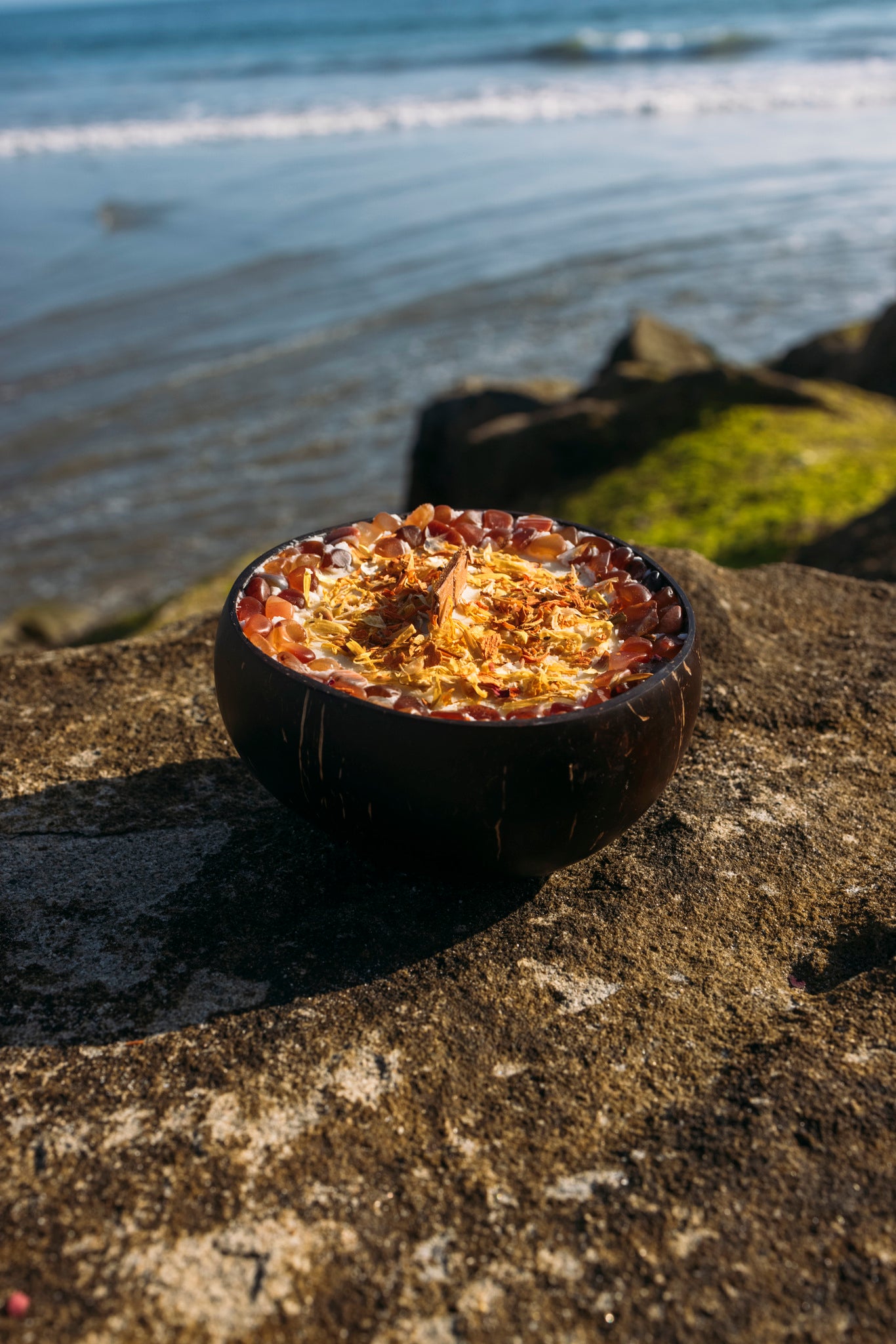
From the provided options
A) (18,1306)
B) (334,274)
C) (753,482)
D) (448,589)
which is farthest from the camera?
(334,274)

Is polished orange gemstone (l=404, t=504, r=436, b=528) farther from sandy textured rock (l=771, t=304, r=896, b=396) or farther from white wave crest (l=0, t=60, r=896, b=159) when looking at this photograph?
white wave crest (l=0, t=60, r=896, b=159)

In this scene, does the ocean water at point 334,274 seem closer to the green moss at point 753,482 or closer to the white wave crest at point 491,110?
the white wave crest at point 491,110

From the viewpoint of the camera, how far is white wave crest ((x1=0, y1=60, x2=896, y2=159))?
2345cm

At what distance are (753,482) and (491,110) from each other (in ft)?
72.5

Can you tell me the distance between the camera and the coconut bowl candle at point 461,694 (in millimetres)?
2289

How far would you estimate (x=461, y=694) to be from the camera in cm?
246

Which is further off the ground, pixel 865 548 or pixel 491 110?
pixel 491 110

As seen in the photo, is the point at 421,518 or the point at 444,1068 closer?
A: the point at 444,1068

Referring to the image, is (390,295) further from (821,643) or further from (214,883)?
(214,883)

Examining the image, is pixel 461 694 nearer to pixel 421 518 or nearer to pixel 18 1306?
pixel 421 518

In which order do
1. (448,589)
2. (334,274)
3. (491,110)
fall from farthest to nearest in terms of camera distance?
(491,110)
(334,274)
(448,589)

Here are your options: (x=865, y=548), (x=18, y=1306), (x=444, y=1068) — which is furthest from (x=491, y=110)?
(x=18, y=1306)

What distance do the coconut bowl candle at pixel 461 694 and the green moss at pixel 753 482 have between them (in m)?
3.45

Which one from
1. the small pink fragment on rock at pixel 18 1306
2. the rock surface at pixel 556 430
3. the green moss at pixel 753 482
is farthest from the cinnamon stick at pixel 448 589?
the rock surface at pixel 556 430
